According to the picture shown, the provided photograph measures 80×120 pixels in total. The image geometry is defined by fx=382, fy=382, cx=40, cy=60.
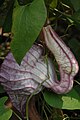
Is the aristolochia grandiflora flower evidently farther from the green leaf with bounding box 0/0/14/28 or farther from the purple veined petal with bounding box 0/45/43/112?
the green leaf with bounding box 0/0/14/28

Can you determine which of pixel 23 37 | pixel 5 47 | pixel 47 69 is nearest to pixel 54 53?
pixel 47 69

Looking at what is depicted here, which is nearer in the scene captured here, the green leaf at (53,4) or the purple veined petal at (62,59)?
the purple veined petal at (62,59)

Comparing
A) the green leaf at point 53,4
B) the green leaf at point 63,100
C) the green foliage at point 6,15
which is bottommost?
the green leaf at point 63,100

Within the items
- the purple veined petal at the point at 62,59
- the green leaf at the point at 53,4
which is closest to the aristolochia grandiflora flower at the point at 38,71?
the purple veined petal at the point at 62,59

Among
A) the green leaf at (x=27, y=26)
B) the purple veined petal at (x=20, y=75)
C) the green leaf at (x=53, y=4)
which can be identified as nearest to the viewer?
the green leaf at (x=27, y=26)

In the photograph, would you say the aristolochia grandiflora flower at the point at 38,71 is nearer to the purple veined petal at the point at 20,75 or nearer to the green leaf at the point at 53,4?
the purple veined petal at the point at 20,75

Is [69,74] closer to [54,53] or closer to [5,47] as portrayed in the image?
[54,53]
